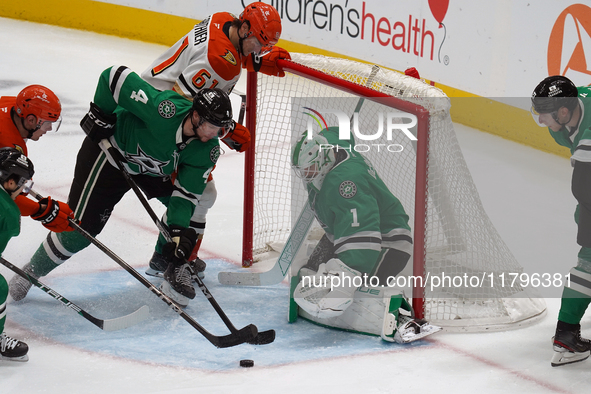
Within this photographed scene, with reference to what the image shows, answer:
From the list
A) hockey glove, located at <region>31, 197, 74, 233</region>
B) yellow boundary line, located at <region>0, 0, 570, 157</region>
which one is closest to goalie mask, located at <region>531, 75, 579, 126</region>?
hockey glove, located at <region>31, 197, 74, 233</region>

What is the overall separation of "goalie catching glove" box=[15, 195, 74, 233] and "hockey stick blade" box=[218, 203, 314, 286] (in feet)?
2.80

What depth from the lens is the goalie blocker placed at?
2838 mm

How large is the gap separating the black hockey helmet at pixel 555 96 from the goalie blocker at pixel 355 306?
2.87 ft

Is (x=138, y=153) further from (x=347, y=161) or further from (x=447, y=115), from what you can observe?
(x=447, y=115)

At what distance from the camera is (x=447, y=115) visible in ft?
9.50

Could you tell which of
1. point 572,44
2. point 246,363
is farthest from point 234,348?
point 572,44

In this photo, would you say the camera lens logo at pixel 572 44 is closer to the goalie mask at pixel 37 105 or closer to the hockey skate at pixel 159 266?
the hockey skate at pixel 159 266

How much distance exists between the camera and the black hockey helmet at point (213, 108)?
2805 millimetres

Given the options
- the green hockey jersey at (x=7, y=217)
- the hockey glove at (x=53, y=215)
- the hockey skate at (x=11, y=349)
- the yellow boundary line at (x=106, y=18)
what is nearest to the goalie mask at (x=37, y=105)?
the hockey glove at (x=53, y=215)

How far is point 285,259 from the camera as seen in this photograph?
11.1 ft

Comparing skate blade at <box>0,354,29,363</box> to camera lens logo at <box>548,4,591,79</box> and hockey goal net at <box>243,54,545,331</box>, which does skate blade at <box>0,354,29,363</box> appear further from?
→ camera lens logo at <box>548,4,591,79</box>

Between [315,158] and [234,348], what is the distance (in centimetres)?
80

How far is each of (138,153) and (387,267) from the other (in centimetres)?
112

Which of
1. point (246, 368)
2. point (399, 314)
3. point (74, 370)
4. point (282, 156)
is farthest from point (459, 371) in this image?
point (282, 156)
